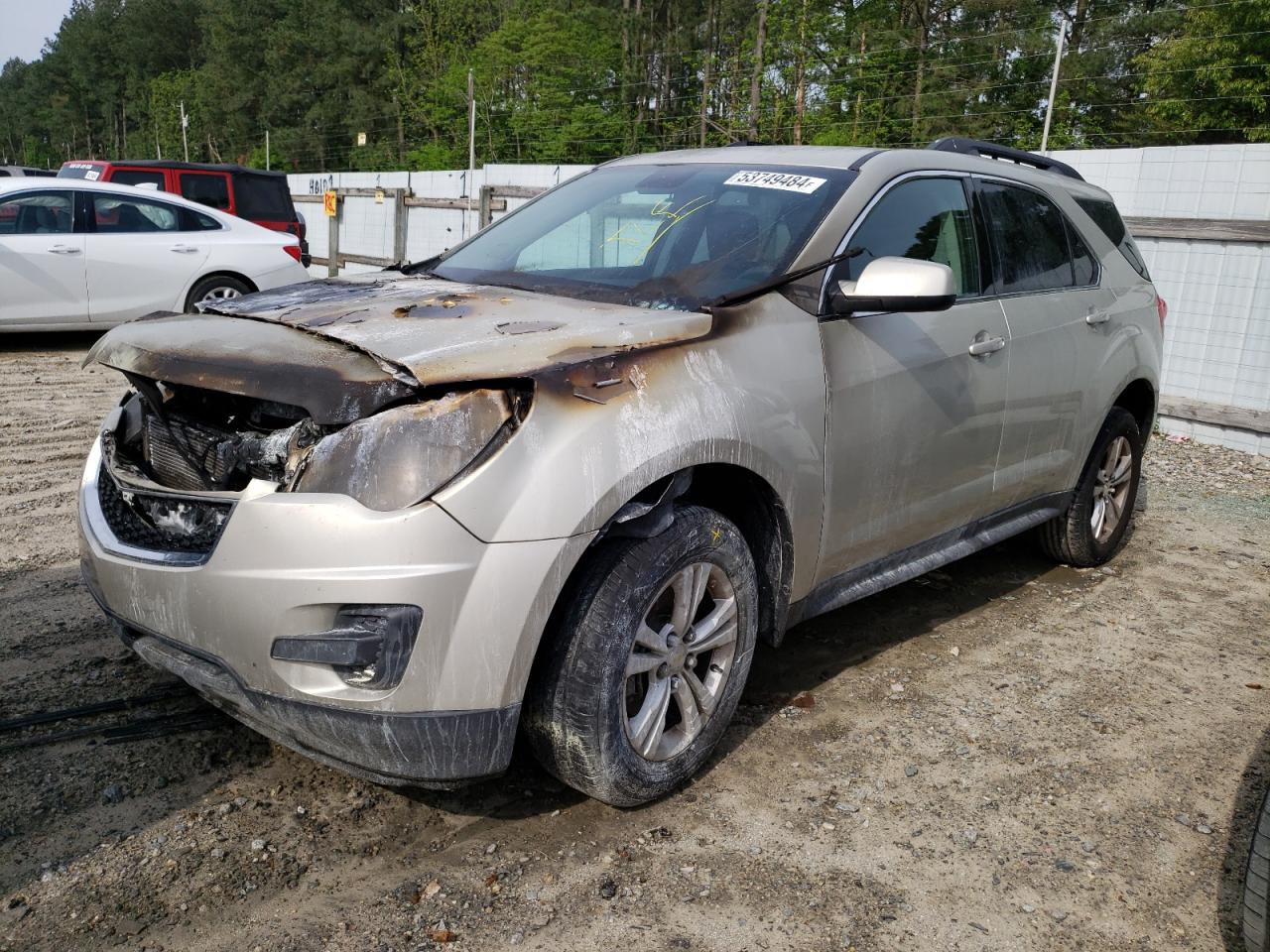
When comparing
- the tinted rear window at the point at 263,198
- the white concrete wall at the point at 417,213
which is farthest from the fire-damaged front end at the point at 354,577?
the tinted rear window at the point at 263,198


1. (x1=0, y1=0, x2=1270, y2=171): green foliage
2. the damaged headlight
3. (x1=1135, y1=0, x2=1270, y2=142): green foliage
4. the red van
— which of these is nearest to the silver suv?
the damaged headlight

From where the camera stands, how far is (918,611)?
4668mm

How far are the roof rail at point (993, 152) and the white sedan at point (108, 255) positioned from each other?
19.5 ft

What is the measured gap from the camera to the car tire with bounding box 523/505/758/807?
2.62 metres

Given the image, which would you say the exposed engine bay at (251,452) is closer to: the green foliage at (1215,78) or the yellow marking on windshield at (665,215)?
the yellow marking on windshield at (665,215)

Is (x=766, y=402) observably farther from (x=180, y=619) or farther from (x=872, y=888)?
(x=180, y=619)

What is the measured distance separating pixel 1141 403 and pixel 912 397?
2355 millimetres

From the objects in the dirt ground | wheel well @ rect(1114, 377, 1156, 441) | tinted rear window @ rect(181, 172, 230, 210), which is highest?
tinted rear window @ rect(181, 172, 230, 210)

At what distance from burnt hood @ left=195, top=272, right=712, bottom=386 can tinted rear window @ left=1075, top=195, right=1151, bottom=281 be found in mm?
2798

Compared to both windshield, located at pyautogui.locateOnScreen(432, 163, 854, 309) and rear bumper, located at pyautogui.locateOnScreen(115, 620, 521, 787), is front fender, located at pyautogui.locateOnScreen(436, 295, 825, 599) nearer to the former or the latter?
windshield, located at pyautogui.locateOnScreen(432, 163, 854, 309)

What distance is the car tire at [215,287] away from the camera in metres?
9.95

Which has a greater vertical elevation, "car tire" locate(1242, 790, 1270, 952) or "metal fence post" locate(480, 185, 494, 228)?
"metal fence post" locate(480, 185, 494, 228)

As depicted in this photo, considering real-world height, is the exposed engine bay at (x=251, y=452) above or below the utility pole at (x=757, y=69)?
below

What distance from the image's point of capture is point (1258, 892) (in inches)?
88.1
